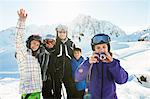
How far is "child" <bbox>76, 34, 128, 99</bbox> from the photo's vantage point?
185 centimetres

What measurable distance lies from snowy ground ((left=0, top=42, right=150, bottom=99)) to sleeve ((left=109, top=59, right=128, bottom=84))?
0.85 m

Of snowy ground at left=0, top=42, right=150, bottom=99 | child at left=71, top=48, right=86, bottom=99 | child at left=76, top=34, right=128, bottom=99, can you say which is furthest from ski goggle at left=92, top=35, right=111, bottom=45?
snowy ground at left=0, top=42, right=150, bottom=99

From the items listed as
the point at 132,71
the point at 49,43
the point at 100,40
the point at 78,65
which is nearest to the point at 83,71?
the point at 100,40

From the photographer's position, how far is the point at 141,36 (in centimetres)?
272

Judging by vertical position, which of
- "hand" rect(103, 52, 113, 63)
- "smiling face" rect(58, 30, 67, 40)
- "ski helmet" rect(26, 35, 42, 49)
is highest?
"smiling face" rect(58, 30, 67, 40)

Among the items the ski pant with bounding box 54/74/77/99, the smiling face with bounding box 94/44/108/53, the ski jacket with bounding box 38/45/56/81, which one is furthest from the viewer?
the ski pant with bounding box 54/74/77/99

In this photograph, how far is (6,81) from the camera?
273 cm

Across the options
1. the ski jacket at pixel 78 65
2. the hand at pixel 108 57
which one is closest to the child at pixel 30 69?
the ski jacket at pixel 78 65

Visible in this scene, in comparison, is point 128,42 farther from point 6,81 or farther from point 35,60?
point 6,81

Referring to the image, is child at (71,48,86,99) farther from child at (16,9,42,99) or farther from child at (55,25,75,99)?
child at (16,9,42,99)

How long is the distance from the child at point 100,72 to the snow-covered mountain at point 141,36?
83cm

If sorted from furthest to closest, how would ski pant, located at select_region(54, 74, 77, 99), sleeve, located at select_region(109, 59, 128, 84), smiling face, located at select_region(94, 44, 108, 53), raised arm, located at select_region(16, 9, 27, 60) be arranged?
ski pant, located at select_region(54, 74, 77, 99)
raised arm, located at select_region(16, 9, 27, 60)
smiling face, located at select_region(94, 44, 108, 53)
sleeve, located at select_region(109, 59, 128, 84)

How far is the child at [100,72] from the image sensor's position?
1.85 m

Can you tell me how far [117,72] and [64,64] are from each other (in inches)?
26.4
